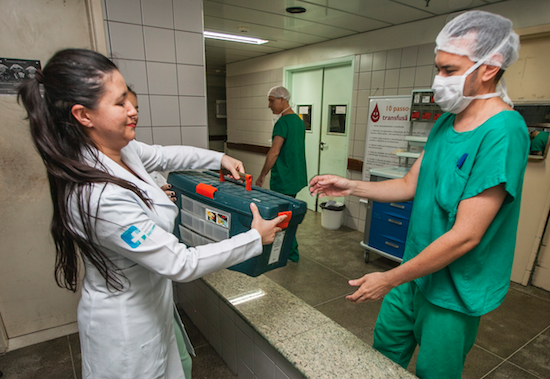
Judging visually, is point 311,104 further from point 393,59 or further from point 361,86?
point 393,59

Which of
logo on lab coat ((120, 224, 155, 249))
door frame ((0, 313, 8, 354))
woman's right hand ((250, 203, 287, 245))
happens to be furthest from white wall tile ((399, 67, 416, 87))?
door frame ((0, 313, 8, 354))

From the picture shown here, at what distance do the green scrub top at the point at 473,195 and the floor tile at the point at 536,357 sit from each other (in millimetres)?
1359

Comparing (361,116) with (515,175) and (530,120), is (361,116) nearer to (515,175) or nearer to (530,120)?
(530,120)

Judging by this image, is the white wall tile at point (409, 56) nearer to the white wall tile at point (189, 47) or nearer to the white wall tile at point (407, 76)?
the white wall tile at point (407, 76)

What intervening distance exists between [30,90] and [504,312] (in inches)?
123

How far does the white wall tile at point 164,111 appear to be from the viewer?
2008 mm

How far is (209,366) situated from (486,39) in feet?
6.59

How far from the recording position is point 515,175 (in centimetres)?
86

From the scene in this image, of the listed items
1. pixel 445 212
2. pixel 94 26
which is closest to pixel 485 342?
pixel 445 212

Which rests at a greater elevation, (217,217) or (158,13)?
(158,13)

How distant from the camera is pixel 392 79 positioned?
3369 millimetres

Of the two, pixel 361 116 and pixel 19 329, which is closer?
pixel 19 329

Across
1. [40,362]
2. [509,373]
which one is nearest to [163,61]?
[40,362]

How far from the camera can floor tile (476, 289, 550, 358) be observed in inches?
80.7
